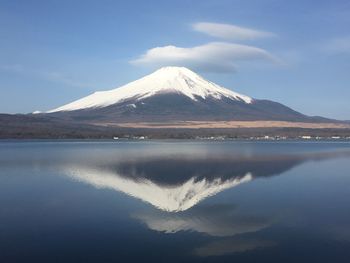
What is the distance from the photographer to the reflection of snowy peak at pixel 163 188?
12.9 metres

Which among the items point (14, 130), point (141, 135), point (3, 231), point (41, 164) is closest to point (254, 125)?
point (141, 135)

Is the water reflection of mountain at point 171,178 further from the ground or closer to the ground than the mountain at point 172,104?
closer to the ground

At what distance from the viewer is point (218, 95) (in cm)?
13975

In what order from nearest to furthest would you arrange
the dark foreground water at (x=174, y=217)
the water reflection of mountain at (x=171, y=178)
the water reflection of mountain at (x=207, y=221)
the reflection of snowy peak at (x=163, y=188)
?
1. the dark foreground water at (x=174, y=217)
2. the water reflection of mountain at (x=207, y=221)
3. the reflection of snowy peak at (x=163, y=188)
4. the water reflection of mountain at (x=171, y=178)

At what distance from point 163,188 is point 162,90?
419 feet

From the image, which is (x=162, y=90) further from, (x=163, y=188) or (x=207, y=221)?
(x=207, y=221)

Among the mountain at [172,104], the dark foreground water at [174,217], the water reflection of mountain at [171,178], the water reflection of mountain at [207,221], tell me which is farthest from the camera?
the mountain at [172,104]

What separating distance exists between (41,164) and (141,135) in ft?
173

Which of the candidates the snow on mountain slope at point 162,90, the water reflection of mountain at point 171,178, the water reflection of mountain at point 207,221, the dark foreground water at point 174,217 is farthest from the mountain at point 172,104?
the water reflection of mountain at point 207,221

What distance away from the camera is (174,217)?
10.8 metres

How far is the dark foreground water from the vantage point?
26.5ft

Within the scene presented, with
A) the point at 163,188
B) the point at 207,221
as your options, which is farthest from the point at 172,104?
the point at 207,221

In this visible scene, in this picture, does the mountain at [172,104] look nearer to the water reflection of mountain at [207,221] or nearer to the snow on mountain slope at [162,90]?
the snow on mountain slope at [162,90]

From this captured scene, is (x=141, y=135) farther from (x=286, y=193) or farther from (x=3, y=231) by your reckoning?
(x=3, y=231)
